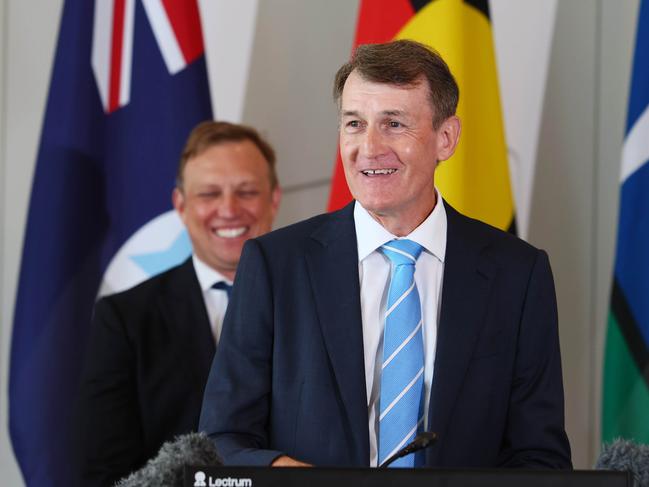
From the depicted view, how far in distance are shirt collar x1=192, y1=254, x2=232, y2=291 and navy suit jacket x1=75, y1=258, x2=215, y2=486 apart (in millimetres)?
75

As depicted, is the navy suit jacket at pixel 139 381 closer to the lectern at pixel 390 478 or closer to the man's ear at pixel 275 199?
the man's ear at pixel 275 199

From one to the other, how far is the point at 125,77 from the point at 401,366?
2.02 meters

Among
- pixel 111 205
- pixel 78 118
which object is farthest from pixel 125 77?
pixel 111 205

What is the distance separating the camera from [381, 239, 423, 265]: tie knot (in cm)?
194

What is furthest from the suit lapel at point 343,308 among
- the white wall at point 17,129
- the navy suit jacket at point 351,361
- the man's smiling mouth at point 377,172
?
the white wall at point 17,129

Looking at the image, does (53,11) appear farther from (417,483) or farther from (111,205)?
(417,483)

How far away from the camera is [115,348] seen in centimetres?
298

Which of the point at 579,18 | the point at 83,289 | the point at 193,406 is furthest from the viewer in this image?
the point at 579,18

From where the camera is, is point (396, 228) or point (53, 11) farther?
point (53, 11)

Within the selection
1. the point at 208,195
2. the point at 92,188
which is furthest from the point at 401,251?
the point at 92,188

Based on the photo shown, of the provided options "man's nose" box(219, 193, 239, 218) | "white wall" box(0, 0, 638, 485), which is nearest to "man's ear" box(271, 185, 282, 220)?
"man's nose" box(219, 193, 239, 218)

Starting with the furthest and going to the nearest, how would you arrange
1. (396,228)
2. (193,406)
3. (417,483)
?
(193,406) < (396,228) < (417,483)

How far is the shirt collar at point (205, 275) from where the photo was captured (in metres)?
3.15

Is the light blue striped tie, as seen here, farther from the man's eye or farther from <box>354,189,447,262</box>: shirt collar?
the man's eye
